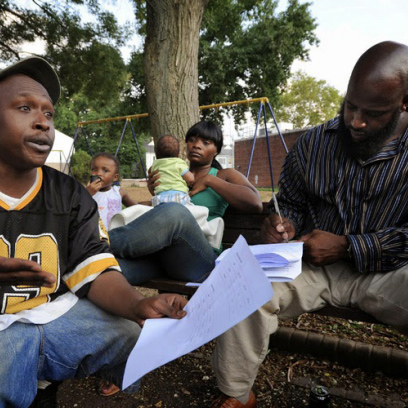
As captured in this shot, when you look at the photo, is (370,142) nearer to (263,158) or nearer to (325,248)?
(325,248)

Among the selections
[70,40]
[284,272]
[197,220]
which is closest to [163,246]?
[197,220]

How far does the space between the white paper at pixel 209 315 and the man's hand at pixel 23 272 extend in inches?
12.2

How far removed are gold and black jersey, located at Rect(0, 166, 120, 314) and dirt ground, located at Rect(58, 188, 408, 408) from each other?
1.00 m

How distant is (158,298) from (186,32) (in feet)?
14.1

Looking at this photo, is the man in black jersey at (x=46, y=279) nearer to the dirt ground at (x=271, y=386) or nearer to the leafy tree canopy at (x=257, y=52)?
the dirt ground at (x=271, y=386)

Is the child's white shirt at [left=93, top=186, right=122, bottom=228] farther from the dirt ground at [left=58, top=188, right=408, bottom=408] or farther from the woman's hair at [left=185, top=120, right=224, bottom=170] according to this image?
the dirt ground at [left=58, top=188, right=408, bottom=408]

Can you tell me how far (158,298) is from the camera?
1.16 m

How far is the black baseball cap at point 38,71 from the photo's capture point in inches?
51.5

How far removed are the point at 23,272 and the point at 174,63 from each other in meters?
4.11

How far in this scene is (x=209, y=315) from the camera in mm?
925

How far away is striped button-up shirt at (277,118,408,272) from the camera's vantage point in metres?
1.82

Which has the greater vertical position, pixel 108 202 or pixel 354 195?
pixel 354 195

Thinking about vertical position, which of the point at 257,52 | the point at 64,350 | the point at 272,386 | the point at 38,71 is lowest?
the point at 272,386

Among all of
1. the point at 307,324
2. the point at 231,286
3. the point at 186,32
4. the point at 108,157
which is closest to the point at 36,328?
the point at 231,286
